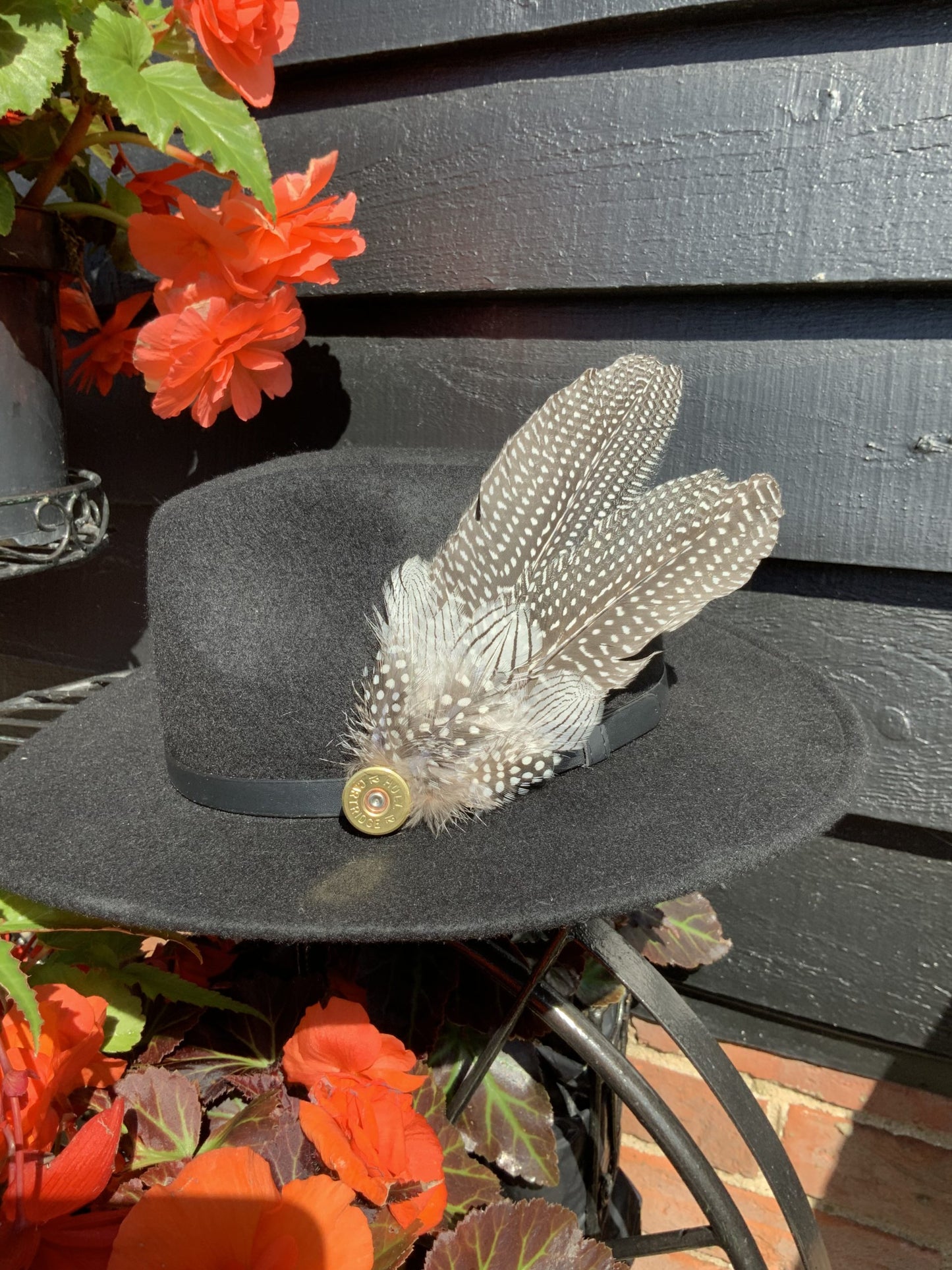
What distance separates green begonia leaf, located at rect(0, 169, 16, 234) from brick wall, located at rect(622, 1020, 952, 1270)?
4.78ft

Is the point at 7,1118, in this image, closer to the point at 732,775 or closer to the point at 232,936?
the point at 232,936

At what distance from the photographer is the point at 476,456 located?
1024mm

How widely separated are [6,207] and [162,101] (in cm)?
20

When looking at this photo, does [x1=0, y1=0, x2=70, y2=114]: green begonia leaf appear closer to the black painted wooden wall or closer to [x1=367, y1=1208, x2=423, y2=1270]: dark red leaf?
the black painted wooden wall

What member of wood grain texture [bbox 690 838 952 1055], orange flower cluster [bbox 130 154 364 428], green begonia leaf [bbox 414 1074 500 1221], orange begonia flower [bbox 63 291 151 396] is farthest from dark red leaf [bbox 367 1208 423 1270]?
orange begonia flower [bbox 63 291 151 396]

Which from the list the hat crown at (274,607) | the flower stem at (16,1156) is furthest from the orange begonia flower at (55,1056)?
the hat crown at (274,607)

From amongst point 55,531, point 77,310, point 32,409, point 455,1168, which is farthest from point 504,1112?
point 77,310

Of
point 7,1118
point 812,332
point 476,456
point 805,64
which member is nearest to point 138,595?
point 476,456

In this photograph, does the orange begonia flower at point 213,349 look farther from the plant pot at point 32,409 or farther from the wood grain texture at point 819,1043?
the wood grain texture at point 819,1043

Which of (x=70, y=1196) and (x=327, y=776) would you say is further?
(x=327, y=776)

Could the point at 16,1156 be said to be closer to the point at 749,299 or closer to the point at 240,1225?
the point at 240,1225

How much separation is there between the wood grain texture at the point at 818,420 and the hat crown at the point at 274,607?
1.64ft

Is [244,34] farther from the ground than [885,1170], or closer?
farther from the ground

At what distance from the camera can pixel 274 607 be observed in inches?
31.1
